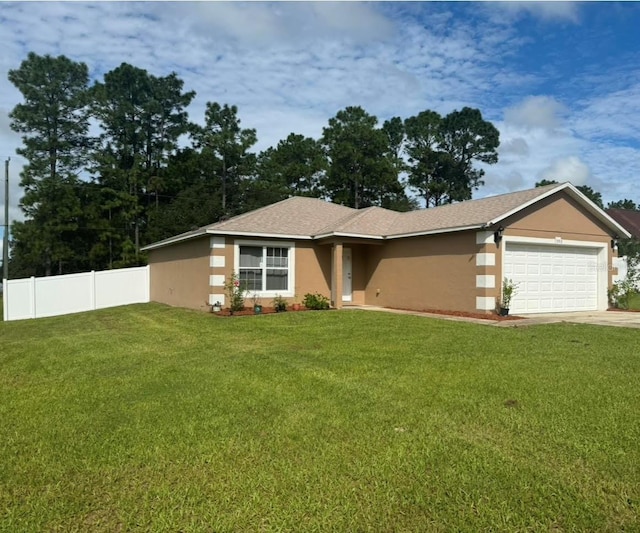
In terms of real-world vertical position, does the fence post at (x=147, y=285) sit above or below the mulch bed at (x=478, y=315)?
above

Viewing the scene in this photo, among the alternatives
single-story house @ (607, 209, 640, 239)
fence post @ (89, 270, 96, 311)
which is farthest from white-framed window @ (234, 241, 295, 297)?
single-story house @ (607, 209, 640, 239)

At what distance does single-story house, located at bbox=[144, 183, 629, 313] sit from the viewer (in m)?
13.8

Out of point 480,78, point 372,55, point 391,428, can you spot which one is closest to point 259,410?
point 391,428

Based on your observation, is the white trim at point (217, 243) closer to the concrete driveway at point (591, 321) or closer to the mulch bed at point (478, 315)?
the mulch bed at point (478, 315)

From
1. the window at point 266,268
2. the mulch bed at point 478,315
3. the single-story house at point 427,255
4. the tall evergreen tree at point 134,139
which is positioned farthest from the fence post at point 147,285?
the mulch bed at point 478,315

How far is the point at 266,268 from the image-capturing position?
15695 mm

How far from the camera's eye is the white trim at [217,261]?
48.5 ft

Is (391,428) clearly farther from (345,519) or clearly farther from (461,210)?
(461,210)

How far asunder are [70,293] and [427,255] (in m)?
14.6

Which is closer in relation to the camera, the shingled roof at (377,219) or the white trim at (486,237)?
the white trim at (486,237)

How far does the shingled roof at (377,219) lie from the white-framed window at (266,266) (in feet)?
1.72

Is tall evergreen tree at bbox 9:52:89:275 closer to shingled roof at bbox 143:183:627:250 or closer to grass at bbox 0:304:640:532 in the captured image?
shingled roof at bbox 143:183:627:250

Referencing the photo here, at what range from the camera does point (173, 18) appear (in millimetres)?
11320

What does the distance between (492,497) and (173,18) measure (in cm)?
1211
